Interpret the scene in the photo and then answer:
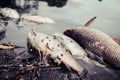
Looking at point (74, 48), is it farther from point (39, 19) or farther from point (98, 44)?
point (39, 19)

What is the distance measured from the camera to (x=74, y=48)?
7633mm

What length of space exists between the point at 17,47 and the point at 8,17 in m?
2.39

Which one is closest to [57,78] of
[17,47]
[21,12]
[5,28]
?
[17,47]

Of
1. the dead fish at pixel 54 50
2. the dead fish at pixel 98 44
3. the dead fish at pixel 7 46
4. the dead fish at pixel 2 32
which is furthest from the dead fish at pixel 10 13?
the dead fish at pixel 54 50

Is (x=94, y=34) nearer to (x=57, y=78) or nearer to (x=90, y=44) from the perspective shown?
(x=90, y=44)

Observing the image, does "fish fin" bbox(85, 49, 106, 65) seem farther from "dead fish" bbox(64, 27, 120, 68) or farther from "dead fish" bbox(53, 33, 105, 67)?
"dead fish" bbox(53, 33, 105, 67)

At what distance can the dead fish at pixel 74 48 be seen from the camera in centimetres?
732

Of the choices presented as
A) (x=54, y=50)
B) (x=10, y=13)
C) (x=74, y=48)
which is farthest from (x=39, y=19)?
(x=54, y=50)

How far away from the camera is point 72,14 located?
11.0 metres

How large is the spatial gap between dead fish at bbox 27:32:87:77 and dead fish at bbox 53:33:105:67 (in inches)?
11.3

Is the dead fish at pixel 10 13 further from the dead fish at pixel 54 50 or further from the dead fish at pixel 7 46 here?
the dead fish at pixel 54 50

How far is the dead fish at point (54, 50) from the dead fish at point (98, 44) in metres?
0.81

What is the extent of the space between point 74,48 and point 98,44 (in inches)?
23.5

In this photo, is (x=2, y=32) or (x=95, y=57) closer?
(x=95, y=57)
